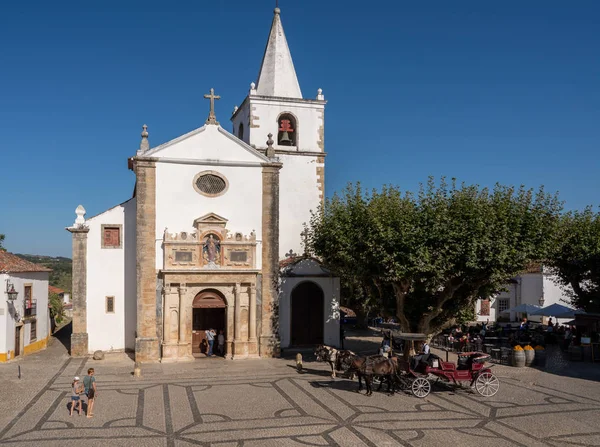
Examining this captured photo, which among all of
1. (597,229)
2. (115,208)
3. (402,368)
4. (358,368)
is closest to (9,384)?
(115,208)

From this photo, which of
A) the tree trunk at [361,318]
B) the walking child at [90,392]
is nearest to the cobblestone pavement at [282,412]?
the walking child at [90,392]

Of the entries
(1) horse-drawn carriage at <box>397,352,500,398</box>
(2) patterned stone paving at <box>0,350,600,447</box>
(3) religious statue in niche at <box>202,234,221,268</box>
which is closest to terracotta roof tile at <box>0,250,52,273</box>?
(2) patterned stone paving at <box>0,350,600,447</box>

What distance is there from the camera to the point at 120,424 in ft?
52.0

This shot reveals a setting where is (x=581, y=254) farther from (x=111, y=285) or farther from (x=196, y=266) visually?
(x=111, y=285)

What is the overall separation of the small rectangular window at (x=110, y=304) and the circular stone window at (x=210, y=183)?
23.2 feet

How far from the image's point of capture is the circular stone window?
27766 millimetres

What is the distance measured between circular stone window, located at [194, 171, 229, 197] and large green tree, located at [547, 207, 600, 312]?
16106mm

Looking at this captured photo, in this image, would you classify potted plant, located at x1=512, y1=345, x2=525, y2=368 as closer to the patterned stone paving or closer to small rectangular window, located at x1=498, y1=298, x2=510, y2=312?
the patterned stone paving

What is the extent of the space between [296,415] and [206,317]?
12569mm

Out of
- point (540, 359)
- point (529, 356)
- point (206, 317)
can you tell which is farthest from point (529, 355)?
point (206, 317)

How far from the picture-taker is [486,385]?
19.2 meters

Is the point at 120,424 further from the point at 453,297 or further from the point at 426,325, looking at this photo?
the point at 453,297

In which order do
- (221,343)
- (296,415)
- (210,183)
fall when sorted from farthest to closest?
(221,343) < (210,183) < (296,415)

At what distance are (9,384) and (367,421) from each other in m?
13.5
